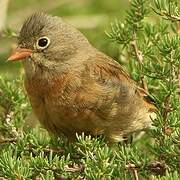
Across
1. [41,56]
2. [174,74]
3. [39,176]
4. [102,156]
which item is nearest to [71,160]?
[39,176]

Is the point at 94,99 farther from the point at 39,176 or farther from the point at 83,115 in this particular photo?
the point at 39,176

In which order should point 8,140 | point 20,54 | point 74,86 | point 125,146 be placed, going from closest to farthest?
point 125,146 < point 8,140 < point 74,86 < point 20,54

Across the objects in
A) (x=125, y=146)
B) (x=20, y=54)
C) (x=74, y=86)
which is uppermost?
(x=20, y=54)

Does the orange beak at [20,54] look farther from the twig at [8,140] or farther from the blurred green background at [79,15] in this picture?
the blurred green background at [79,15]

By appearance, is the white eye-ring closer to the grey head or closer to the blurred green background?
the grey head

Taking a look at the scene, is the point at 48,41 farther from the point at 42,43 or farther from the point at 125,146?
the point at 125,146

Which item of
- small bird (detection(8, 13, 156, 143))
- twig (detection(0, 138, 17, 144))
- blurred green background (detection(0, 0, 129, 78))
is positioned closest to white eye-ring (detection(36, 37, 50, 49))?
small bird (detection(8, 13, 156, 143))

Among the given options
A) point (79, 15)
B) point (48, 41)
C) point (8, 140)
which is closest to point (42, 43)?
point (48, 41)
